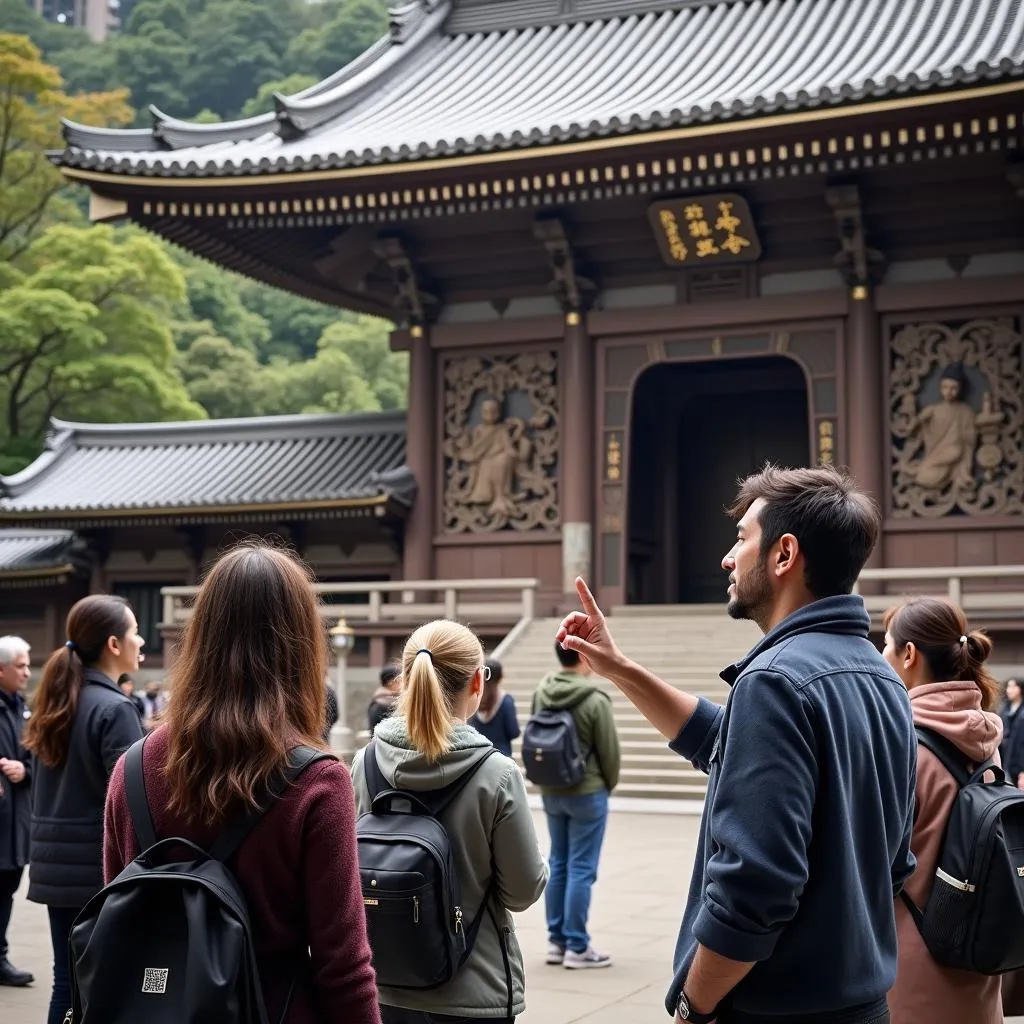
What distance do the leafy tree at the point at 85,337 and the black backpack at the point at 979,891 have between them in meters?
28.3

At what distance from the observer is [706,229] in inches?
658

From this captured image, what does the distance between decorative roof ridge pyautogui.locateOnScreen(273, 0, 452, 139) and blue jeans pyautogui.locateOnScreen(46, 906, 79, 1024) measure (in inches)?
556

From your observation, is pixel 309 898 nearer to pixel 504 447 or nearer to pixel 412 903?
pixel 412 903

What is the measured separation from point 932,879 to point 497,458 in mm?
14893

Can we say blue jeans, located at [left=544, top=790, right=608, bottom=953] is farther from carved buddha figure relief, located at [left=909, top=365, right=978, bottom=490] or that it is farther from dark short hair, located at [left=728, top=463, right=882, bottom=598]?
carved buddha figure relief, located at [left=909, top=365, right=978, bottom=490]

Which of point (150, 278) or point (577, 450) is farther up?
point (150, 278)

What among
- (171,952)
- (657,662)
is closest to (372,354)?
(657,662)

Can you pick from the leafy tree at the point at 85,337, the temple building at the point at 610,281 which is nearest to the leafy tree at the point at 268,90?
the leafy tree at the point at 85,337

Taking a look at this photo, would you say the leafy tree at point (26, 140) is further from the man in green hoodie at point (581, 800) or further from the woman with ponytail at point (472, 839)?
the woman with ponytail at point (472, 839)

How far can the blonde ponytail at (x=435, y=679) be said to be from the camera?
11.5ft

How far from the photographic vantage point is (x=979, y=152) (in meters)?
14.5

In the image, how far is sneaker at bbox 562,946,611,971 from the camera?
664cm

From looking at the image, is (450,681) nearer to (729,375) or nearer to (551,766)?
(551,766)

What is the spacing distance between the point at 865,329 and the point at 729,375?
492 cm
